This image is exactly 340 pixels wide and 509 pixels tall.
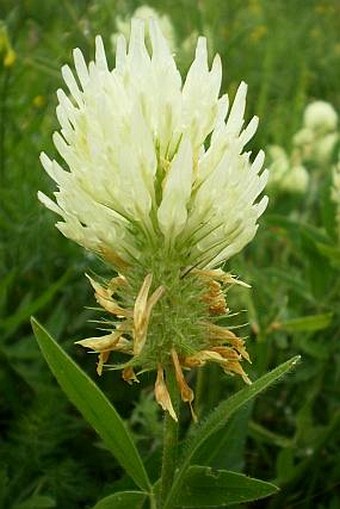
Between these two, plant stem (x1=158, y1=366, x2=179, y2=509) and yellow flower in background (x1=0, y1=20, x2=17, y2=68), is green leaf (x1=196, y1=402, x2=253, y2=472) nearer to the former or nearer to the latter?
plant stem (x1=158, y1=366, x2=179, y2=509)

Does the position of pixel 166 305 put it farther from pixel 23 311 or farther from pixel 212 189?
pixel 23 311

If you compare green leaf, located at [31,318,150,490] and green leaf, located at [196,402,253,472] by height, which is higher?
green leaf, located at [31,318,150,490]

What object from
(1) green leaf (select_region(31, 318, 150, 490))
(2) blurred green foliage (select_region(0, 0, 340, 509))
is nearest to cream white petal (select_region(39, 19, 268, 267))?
(1) green leaf (select_region(31, 318, 150, 490))

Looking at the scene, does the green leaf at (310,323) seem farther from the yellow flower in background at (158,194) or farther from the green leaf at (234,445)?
the yellow flower in background at (158,194)

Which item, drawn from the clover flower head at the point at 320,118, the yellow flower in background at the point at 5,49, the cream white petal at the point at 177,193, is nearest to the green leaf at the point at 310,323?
the cream white petal at the point at 177,193

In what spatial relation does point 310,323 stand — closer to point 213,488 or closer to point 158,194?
point 213,488

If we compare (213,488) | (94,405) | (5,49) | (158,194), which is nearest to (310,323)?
(213,488)
